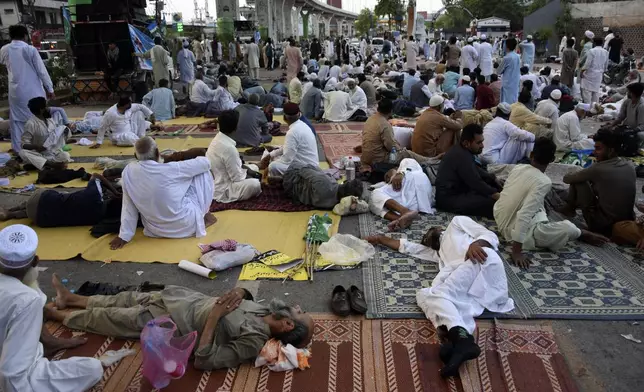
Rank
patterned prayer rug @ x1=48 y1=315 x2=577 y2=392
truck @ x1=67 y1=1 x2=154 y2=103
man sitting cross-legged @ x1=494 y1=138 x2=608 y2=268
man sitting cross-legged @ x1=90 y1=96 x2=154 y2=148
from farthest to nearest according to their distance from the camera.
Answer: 1. truck @ x1=67 y1=1 x2=154 y2=103
2. man sitting cross-legged @ x1=90 y1=96 x2=154 y2=148
3. man sitting cross-legged @ x1=494 y1=138 x2=608 y2=268
4. patterned prayer rug @ x1=48 y1=315 x2=577 y2=392

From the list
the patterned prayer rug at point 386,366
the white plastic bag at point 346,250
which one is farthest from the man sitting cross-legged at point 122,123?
the patterned prayer rug at point 386,366

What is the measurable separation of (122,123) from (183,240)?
420 cm

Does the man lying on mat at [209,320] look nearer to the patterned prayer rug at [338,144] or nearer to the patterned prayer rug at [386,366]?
the patterned prayer rug at [386,366]

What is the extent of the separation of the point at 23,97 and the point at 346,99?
5.72 m

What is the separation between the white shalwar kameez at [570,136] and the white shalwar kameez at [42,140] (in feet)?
22.7

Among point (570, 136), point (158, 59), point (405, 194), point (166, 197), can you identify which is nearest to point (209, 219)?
point (166, 197)

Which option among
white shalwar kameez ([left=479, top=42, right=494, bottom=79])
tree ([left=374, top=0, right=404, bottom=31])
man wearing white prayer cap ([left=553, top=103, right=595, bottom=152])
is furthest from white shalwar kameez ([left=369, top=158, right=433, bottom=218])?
tree ([left=374, top=0, right=404, bottom=31])

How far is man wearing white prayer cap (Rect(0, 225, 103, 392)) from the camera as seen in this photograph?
2074mm

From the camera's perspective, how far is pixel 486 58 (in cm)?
1345

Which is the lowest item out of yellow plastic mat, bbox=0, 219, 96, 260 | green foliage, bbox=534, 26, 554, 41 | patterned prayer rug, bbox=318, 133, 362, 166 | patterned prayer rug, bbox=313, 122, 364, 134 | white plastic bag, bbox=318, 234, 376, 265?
yellow plastic mat, bbox=0, 219, 96, 260

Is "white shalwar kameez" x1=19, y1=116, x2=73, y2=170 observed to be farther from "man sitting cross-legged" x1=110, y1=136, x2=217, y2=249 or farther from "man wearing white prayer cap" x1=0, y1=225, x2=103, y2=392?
"man wearing white prayer cap" x1=0, y1=225, x2=103, y2=392

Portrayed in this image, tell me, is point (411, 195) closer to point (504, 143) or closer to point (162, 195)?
point (504, 143)

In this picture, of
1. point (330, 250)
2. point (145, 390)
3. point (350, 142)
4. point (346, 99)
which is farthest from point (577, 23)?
point (145, 390)

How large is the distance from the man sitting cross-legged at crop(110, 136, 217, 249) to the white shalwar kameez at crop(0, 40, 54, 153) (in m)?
3.71
